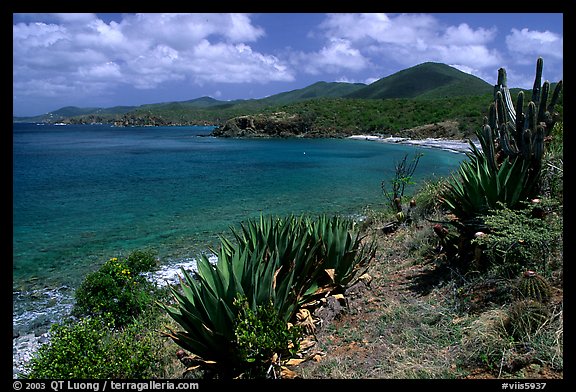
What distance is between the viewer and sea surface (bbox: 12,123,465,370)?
11570 millimetres

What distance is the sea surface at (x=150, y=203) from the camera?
11570 millimetres

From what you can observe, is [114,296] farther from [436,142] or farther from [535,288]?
[436,142]

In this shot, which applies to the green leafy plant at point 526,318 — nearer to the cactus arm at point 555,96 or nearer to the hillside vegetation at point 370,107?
the cactus arm at point 555,96

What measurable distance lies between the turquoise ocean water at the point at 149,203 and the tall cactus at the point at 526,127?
26.6ft

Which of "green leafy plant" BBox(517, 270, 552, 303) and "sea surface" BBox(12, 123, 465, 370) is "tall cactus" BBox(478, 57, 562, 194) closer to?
"green leafy plant" BBox(517, 270, 552, 303)

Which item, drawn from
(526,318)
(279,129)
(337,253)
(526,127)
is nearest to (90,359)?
(337,253)

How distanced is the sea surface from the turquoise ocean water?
0.05 metres

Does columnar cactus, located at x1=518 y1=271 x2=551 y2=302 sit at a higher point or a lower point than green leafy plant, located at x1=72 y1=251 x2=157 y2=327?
higher

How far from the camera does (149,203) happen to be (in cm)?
2131

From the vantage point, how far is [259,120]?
8244cm

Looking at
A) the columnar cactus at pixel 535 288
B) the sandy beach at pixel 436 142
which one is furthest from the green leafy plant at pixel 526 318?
the sandy beach at pixel 436 142

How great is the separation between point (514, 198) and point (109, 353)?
564cm

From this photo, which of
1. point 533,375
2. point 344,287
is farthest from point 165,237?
point 533,375

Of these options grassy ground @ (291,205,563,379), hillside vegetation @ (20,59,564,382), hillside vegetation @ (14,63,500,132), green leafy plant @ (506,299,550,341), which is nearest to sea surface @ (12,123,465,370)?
hillside vegetation @ (20,59,564,382)
